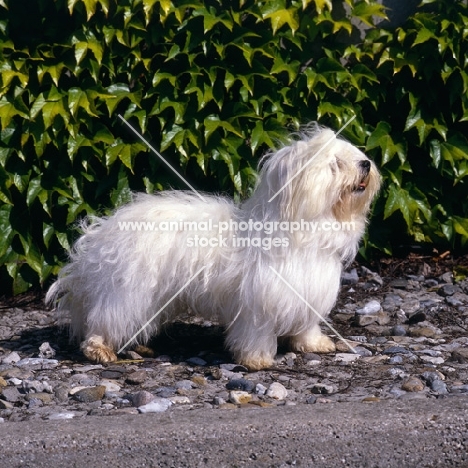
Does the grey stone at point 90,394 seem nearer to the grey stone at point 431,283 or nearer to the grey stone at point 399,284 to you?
the grey stone at point 399,284

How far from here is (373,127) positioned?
6078mm

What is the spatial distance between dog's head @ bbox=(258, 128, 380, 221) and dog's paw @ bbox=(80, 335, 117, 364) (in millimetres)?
1230

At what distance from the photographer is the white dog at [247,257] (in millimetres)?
4430

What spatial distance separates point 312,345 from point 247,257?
71 cm

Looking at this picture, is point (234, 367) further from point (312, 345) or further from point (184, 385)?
point (312, 345)

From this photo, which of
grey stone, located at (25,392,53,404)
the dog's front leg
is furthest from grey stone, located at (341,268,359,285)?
grey stone, located at (25,392,53,404)

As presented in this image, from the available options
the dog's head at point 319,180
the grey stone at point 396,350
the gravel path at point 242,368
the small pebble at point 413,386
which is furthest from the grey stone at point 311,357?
the dog's head at point 319,180

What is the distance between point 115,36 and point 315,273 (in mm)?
2212

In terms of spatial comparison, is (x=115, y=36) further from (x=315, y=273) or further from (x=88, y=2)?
(x=315, y=273)

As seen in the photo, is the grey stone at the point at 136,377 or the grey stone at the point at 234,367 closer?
the grey stone at the point at 136,377

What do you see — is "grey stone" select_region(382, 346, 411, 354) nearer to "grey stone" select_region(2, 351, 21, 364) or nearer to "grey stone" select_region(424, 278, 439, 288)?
"grey stone" select_region(424, 278, 439, 288)

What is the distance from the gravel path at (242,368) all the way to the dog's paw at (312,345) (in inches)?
2.5

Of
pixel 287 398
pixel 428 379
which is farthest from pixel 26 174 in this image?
pixel 428 379

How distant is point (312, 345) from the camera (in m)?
4.89
